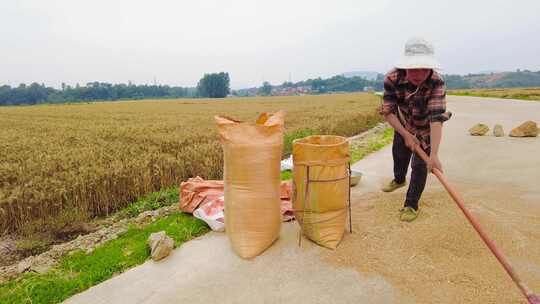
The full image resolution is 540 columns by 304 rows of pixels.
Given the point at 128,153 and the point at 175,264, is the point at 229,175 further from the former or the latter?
the point at 128,153

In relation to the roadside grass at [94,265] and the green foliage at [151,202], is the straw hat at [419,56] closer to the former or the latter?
the roadside grass at [94,265]

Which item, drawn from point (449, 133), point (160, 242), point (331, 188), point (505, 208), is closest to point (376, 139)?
point (449, 133)

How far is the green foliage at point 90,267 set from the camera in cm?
274

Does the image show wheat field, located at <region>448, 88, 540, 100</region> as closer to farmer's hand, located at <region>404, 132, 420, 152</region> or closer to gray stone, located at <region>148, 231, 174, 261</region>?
farmer's hand, located at <region>404, 132, 420, 152</region>

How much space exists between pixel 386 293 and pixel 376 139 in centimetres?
724

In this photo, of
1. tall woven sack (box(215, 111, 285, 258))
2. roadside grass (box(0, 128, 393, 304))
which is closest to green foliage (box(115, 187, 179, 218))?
roadside grass (box(0, 128, 393, 304))

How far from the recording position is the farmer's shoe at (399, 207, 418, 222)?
371cm

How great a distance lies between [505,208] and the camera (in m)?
4.02

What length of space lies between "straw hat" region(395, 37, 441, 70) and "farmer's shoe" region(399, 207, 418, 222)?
1.43 m

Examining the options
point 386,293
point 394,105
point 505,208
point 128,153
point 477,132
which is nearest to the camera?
point 386,293

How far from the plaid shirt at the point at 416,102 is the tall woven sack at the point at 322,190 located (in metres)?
0.86

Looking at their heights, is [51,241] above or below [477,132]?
below

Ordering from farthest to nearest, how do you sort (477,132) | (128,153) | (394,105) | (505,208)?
(477,132) < (128,153) < (505,208) < (394,105)

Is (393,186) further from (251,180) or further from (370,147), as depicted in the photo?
(370,147)
